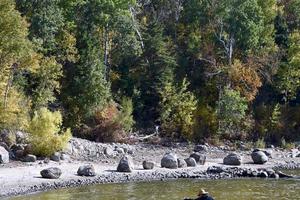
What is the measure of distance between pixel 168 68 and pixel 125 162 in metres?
20.4

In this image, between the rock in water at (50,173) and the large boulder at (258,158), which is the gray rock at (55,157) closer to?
the rock in water at (50,173)

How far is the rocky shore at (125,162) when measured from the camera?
4194 centimetres

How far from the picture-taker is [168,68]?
65500 mm

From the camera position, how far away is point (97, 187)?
138 ft

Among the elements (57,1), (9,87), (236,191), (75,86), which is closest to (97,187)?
(236,191)

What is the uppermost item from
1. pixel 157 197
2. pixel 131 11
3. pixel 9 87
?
pixel 131 11

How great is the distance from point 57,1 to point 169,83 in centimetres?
1374

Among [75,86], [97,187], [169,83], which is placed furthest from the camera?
[169,83]

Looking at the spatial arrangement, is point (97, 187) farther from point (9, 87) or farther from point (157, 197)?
point (9, 87)

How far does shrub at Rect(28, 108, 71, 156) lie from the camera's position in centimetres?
4884

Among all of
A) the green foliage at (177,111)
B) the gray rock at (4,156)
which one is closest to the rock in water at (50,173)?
the gray rock at (4,156)

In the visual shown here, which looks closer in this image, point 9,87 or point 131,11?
point 9,87

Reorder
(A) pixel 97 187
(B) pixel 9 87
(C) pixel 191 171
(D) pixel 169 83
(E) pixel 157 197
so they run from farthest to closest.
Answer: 1. (D) pixel 169 83
2. (B) pixel 9 87
3. (C) pixel 191 171
4. (A) pixel 97 187
5. (E) pixel 157 197

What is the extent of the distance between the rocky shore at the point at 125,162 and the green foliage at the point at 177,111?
14.0ft
